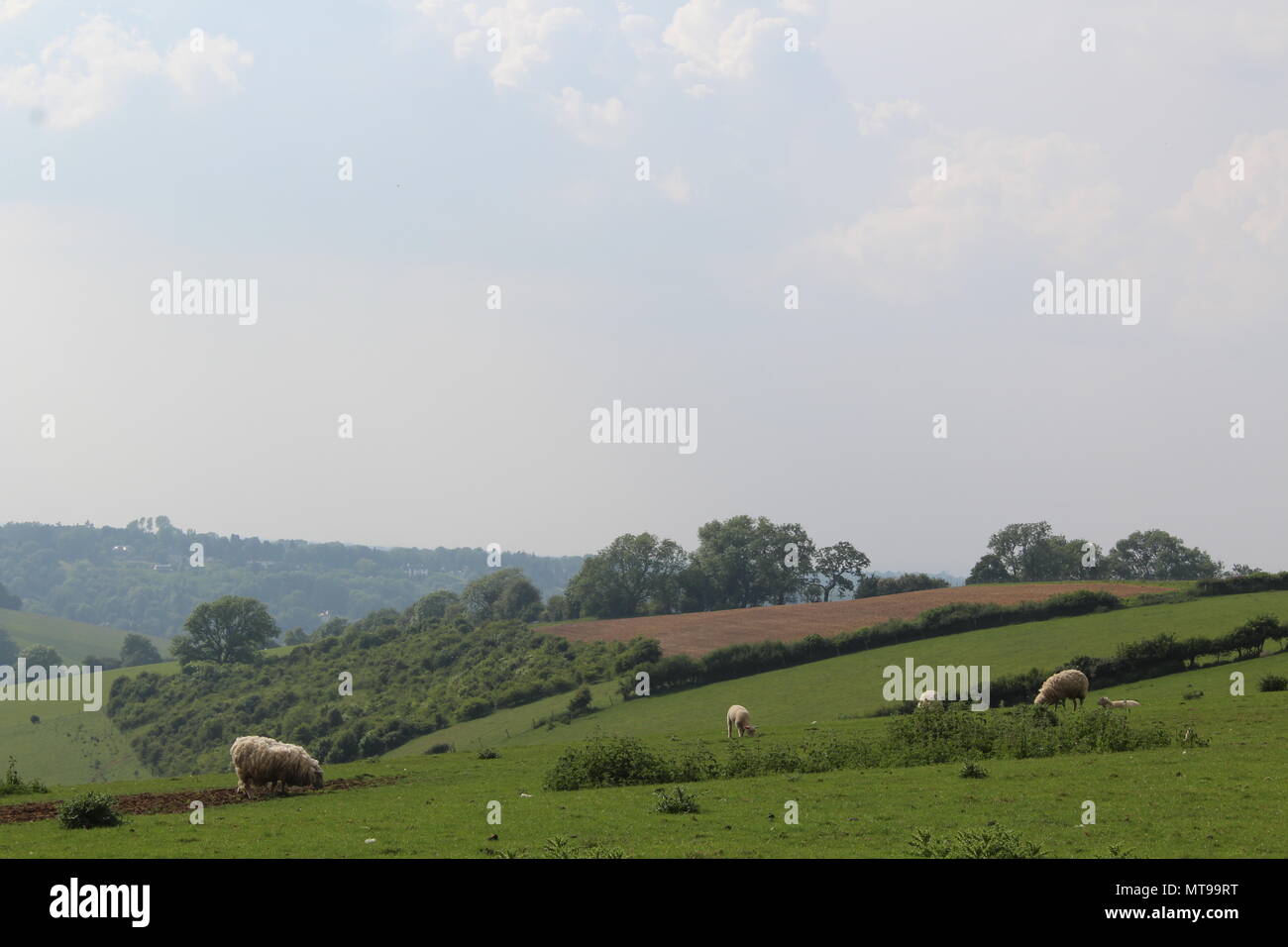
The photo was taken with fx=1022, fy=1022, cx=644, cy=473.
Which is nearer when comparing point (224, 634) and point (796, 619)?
point (796, 619)

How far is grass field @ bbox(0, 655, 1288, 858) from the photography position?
62.7 ft

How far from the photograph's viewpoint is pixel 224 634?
139625mm

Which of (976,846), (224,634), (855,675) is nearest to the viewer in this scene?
(976,846)

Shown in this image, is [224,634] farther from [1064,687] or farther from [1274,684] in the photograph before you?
[1274,684]

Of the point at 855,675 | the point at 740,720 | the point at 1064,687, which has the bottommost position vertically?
the point at 855,675

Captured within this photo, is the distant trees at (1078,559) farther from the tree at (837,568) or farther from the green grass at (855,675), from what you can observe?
the green grass at (855,675)

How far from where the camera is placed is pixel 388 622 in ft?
508

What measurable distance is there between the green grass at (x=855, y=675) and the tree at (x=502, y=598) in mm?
63280

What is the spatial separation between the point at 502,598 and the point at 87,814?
129 meters

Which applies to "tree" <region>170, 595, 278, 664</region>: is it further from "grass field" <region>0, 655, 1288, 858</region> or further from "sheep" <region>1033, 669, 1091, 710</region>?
"sheep" <region>1033, 669, 1091, 710</region>

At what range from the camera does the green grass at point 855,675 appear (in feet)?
216

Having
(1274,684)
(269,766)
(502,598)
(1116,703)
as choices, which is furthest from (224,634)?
(1274,684)
